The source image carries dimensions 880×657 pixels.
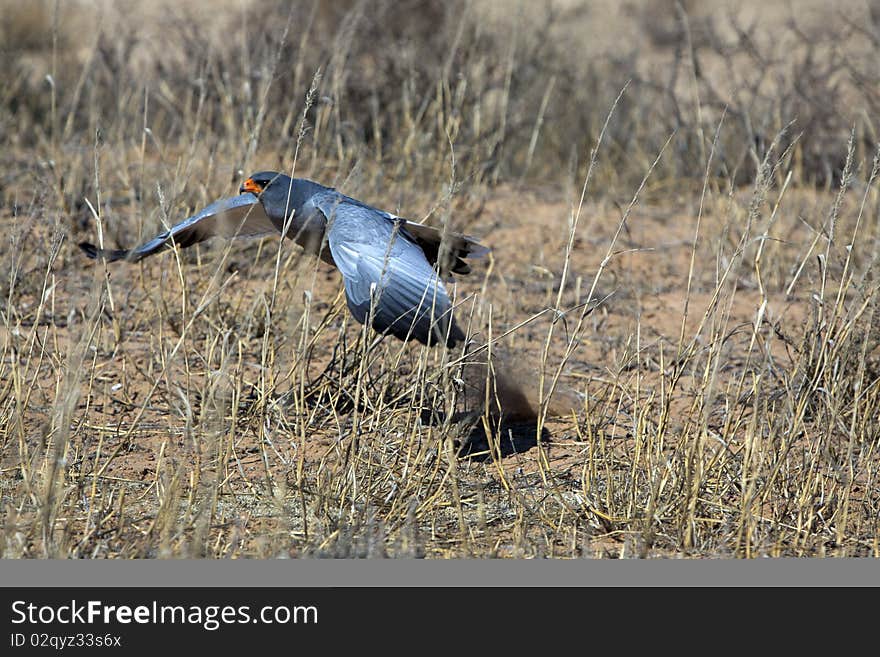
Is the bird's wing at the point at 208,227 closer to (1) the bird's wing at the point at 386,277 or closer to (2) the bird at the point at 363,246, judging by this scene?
(2) the bird at the point at 363,246

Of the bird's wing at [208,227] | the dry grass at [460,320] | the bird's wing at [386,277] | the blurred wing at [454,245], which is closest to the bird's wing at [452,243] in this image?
the blurred wing at [454,245]

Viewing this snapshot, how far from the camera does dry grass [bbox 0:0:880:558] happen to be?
10.5 feet

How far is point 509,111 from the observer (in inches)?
299

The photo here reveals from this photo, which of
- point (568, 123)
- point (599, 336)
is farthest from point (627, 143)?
point (599, 336)

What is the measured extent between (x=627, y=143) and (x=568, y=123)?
0.47m

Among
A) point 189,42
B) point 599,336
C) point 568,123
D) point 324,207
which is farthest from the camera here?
point 568,123

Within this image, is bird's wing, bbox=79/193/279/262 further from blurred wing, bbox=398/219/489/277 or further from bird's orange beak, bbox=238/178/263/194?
blurred wing, bbox=398/219/489/277

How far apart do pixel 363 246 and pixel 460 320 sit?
1.26 m

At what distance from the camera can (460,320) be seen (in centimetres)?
502

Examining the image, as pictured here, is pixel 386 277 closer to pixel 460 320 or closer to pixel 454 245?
pixel 454 245

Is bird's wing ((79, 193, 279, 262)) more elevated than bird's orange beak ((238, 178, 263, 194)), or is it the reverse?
bird's orange beak ((238, 178, 263, 194))

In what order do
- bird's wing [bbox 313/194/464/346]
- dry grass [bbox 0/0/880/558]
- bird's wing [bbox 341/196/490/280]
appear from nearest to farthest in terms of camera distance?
dry grass [bbox 0/0/880/558] < bird's wing [bbox 313/194/464/346] < bird's wing [bbox 341/196/490/280]

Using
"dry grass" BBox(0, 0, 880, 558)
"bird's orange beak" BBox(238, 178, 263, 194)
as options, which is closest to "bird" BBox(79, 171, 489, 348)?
"bird's orange beak" BBox(238, 178, 263, 194)

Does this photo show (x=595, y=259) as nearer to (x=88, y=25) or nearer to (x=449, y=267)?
(x=449, y=267)
